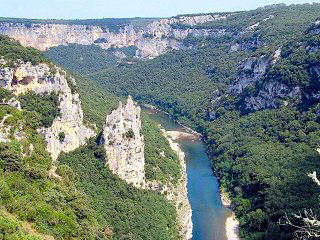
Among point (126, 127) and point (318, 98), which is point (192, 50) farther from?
point (126, 127)

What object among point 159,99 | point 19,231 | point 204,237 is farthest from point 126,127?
point 159,99

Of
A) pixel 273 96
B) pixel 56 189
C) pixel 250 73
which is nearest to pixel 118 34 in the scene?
pixel 250 73

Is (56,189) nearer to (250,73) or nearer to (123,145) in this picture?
(123,145)

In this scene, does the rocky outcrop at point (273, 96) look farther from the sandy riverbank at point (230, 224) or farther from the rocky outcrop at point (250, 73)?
the sandy riverbank at point (230, 224)

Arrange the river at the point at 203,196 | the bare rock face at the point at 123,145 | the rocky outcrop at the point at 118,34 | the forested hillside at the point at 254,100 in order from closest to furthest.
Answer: the bare rock face at the point at 123,145, the river at the point at 203,196, the forested hillside at the point at 254,100, the rocky outcrop at the point at 118,34

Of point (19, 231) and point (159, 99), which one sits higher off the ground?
point (19, 231)

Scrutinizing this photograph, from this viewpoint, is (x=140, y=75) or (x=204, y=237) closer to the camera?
(x=204, y=237)

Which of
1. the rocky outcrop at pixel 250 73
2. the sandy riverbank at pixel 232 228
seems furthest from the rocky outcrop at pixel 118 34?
the sandy riverbank at pixel 232 228

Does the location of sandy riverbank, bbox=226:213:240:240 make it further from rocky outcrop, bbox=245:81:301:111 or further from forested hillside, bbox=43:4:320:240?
rocky outcrop, bbox=245:81:301:111

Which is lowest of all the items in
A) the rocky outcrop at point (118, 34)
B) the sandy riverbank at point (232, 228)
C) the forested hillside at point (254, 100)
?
the sandy riverbank at point (232, 228)
